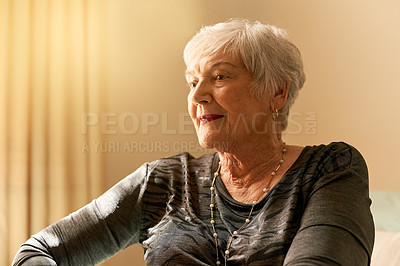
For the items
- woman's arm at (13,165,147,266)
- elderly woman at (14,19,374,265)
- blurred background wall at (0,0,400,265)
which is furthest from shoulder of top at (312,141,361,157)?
blurred background wall at (0,0,400,265)

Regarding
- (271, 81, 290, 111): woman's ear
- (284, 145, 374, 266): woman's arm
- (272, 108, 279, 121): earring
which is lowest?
(284, 145, 374, 266): woman's arm

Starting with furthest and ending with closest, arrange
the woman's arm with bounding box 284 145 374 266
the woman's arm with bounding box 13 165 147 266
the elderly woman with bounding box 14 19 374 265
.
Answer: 1. the woman's arm with bounding box 13 165 147 266
2. the elderly woman with bounding box 14 19 374 265
3. the woman's arm with bounding box 284 145 374 266

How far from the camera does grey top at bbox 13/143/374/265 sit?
1219 millimetres

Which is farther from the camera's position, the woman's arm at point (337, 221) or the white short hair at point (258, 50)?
the white short hair at point (258, 50)

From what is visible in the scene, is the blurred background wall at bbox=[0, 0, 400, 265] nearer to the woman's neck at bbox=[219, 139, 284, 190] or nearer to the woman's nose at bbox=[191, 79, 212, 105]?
the woman's neck at bbox=[219, 139, 284, 190]

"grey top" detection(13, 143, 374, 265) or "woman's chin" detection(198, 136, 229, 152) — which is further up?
"woman's chin" detection(198, 136, 229, 152)

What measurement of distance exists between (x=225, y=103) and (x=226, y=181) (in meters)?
0.26

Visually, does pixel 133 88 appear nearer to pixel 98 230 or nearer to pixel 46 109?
pixel 46 109

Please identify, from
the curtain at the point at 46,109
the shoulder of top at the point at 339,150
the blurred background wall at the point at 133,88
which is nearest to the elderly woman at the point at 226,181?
the shoulder of top at the point at 339,150

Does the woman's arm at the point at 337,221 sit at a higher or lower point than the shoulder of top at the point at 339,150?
lower

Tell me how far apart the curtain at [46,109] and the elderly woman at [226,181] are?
2.52 feet

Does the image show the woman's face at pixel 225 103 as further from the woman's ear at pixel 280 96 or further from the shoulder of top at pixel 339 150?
the shoulder of top at pixel 339 150

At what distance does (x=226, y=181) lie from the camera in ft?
5.31

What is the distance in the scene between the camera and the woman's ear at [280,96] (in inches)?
63.6
